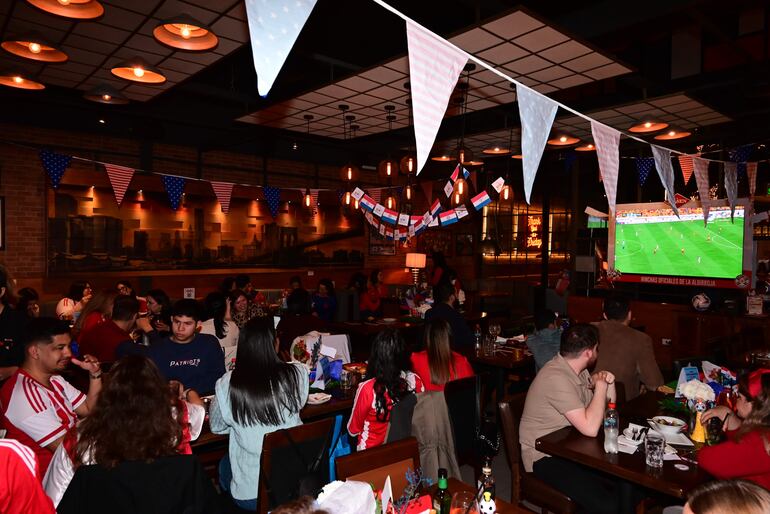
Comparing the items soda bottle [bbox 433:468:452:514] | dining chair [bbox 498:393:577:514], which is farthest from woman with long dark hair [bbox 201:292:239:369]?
soda bottle [bbox 433:468:452:514]

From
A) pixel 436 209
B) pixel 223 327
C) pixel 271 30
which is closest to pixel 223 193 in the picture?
pixel 223 327

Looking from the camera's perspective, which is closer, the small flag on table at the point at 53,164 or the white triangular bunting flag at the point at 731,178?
the small flag on table at the point at 53,164

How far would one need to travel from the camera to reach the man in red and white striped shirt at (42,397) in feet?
8.43

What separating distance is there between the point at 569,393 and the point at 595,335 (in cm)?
45

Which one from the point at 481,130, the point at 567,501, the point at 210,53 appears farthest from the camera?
the point at 481,130

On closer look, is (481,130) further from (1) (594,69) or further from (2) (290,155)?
(2) (290,155)

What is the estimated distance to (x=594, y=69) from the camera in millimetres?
5539

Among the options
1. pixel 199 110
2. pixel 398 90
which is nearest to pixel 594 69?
pixel 398 90

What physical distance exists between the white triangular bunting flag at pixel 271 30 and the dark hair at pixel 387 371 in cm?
208

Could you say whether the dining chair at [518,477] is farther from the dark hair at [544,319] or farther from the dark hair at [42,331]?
the dark hair at [42,331]

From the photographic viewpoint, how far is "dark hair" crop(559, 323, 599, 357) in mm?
3160

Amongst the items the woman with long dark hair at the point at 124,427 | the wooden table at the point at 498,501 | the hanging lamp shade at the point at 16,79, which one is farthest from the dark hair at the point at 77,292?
the wooden table at the point at 498,501

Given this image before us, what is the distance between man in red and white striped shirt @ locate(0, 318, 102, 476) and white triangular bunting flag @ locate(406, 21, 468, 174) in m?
2.33

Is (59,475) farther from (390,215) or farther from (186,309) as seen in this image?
(390,215)
